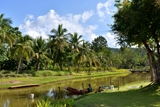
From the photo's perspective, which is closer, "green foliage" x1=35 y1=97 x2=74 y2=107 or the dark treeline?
"green foliage" x1=35 y1=97 x2=74 y2=107

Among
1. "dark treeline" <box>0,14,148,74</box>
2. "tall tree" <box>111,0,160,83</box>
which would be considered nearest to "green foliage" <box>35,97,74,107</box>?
"tall tree" <box>111,0,160,83</box>

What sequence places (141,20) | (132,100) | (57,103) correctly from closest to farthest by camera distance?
(57,103) → (132,100) → (141,20)

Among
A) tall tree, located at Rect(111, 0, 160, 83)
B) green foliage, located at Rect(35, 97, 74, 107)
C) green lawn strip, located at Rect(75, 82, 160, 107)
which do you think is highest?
tall tree, located at Rect(111, 0, 160, 83)

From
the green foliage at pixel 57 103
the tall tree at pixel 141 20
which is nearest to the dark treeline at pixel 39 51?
the tall tree at pixel 141 20

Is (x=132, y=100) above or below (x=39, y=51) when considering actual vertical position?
below

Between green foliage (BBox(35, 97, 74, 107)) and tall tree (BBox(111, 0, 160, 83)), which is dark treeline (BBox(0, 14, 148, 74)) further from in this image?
green foliage (BBox(35, 97, 74, 107))

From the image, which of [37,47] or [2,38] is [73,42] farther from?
[2,38]

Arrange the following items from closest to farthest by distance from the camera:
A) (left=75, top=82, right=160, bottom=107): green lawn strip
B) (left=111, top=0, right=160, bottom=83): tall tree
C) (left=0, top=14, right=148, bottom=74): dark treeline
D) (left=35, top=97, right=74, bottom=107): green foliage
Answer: (left=35, top=97, right=74, bottom=107): green foliage, (left=75, top=82, right=160, bottom=107): green lawn strip, (left=111, top=0, right=160, bottom=83): tall tree, (left=0, top=14, right=148, bottom=74): dark treeline

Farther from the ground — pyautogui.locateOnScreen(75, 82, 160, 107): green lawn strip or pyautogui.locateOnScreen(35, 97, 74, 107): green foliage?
pyautogui.locateOnScreen(35, 97, 74, 107): green foliage

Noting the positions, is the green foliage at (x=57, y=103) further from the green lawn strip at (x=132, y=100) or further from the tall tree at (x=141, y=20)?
the tall tree at (x=141, y=20)

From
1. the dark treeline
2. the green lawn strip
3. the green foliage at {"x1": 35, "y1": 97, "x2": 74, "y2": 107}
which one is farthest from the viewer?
the dark treeline

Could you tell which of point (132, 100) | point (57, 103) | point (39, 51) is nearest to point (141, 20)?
point (132, 100)

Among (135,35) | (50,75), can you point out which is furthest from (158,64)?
(50,75)

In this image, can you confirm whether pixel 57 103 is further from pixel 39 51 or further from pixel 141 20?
pixel 39 51
